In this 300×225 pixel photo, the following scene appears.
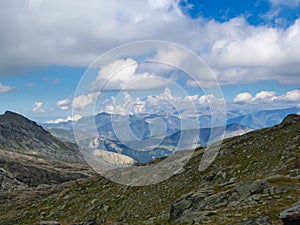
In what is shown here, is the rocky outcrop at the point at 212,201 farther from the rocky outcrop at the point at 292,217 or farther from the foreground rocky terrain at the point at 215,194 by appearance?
the rocky outcrop at the point at 292,217

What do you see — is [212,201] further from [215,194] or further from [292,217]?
[292,217]

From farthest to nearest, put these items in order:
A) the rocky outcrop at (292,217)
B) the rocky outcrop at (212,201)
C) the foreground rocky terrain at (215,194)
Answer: the rocky outcrop at (212,201)
the foreground rocky terrain at (215,194)
the rocky outcrop at (292,217)

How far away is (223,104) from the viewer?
3791 cm

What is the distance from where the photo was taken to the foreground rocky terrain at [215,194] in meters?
34.3

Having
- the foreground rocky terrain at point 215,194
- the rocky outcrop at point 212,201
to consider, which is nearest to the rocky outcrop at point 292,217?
the foreground rocky terrain at point 215,194

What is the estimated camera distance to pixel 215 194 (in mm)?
43438

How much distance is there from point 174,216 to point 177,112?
645 inches

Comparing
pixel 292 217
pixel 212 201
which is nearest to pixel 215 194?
pixel 212 201

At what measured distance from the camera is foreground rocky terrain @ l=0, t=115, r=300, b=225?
113ft

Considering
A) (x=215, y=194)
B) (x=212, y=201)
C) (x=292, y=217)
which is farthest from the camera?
(x=215, y=194)

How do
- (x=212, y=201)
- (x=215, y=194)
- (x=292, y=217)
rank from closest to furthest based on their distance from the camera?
(x=292, y=217) → (x=212, y=201) → (x=215, y=194)

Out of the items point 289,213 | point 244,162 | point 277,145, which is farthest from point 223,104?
point 277,145

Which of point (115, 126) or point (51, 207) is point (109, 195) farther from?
point (115, 126)

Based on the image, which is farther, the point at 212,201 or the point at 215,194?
the point at 215,194
